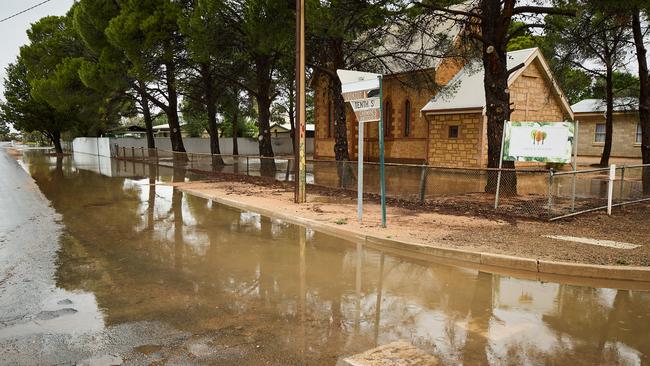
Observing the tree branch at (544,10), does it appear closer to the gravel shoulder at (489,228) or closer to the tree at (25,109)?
the gravel shoulder at (489,228)

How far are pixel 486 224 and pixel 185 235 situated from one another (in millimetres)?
6178

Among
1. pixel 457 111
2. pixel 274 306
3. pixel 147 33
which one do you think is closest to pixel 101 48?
pixel 147 33

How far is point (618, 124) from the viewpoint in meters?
33.3

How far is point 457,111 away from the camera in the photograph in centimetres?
2338

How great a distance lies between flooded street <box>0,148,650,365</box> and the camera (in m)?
4.24

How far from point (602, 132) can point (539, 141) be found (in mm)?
27610

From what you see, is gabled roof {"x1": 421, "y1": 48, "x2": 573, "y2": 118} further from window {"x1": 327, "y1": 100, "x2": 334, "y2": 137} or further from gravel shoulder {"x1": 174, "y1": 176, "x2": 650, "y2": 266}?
gravel shoulder {"x1": 174, "y1": 176, "x2": 650, "y2": 266}

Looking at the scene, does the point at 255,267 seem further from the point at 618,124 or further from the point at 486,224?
the point at 618,124

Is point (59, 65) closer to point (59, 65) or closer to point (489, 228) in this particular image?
point (59, 65)

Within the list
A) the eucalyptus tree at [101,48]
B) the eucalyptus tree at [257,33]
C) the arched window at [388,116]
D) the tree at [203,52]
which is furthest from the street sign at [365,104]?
the eucalyptus tree at [101,48]

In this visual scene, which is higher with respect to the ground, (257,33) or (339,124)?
(257,33)

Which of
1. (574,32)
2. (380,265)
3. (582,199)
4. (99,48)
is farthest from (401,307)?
(99,48)

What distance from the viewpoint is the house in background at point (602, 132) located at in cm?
3228

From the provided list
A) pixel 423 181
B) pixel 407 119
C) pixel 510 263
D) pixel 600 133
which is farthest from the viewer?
pixel 600 133
